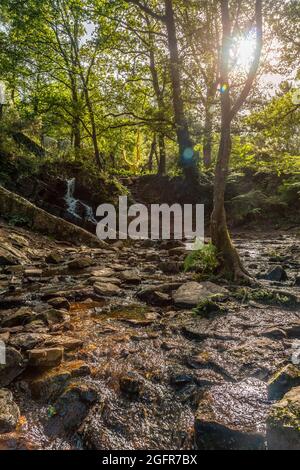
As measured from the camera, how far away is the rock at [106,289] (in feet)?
19.4

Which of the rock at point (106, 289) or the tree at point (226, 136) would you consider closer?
→ the rock at point (106, 289)

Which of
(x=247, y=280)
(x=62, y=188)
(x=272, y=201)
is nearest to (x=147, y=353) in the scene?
(x=247, y=280)

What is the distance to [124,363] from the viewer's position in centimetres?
327

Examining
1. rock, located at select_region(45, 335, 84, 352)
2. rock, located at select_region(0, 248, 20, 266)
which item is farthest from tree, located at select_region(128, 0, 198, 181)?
rock, located at select_region(45, 335, 84, 352)

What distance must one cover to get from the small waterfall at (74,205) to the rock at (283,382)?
13.7 meters

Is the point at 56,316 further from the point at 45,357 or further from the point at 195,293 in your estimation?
the point at 195,293

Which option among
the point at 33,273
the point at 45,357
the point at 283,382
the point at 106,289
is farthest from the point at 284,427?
the point at 33,273

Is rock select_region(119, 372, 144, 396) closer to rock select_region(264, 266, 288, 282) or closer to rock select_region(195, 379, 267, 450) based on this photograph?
rock select_region(195, 379, 267, 450)

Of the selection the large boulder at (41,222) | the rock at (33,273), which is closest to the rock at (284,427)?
the rock at (33,273)

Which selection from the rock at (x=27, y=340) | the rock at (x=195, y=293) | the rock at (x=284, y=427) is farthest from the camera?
the rock at (x=195, y=293)

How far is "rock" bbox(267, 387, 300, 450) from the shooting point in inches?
80.4

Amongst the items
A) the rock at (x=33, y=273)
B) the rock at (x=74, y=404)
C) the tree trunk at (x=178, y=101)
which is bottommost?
the rock at (x=74, y=404)

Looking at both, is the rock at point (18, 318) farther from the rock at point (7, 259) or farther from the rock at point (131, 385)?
the rock at point (7, 259)
